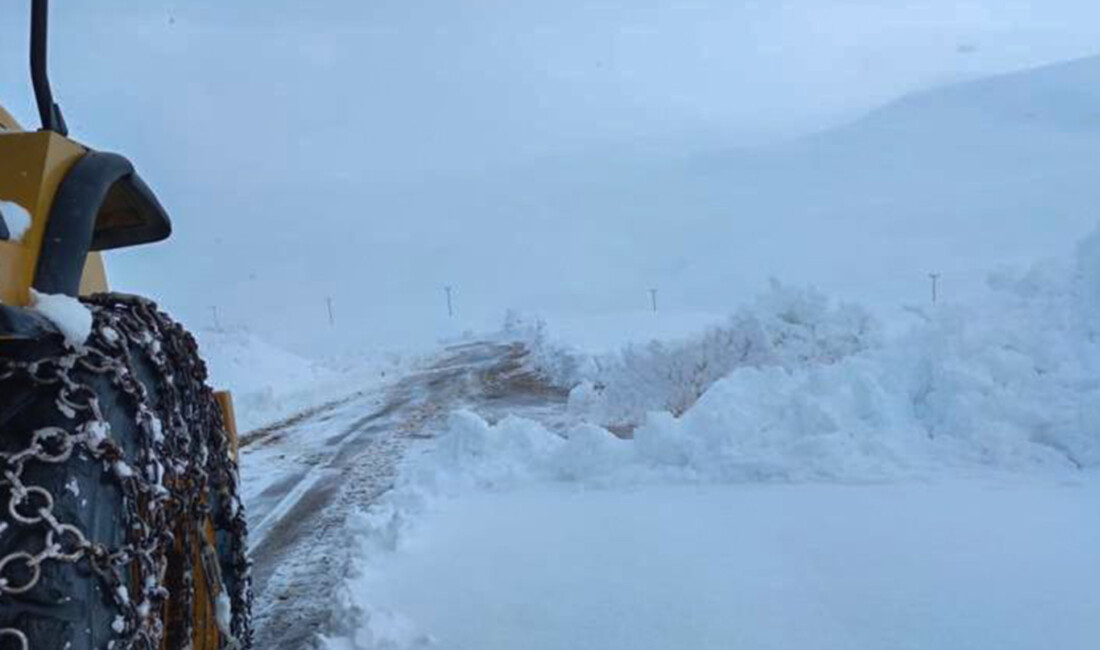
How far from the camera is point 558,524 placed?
195 inches

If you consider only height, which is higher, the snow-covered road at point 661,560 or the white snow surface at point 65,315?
the white snow surface at point 65,315

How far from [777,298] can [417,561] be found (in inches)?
243

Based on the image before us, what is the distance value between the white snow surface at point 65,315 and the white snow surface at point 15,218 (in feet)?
0.38

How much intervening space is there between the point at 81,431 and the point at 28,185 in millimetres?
555

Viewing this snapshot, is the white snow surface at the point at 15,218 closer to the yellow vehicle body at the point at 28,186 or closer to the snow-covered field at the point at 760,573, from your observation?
the yellow vehicle body at the point at 28,186

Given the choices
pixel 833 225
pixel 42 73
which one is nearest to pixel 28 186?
pixel 42 73

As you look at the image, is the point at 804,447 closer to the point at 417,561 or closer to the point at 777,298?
the point at 417,561

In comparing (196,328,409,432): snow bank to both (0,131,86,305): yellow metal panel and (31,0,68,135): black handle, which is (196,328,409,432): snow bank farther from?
(0,131,86,305): yellow metal panel

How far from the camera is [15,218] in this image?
173cm

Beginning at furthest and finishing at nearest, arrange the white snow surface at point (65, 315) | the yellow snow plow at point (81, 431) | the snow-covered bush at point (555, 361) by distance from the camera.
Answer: the snow-covered bush at point (555, 361) < the white snow surface at point (65, 315) < the yellow snow plow at point (81, 431)

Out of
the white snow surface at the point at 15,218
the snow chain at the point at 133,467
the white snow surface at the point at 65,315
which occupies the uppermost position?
the white snow surface at the point at 15,218

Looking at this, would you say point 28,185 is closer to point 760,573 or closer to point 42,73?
point 42,73

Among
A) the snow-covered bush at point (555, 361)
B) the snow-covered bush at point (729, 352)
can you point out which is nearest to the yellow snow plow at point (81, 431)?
the snow-covered bush at point (729, 352)

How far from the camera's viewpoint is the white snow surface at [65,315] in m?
1.64
